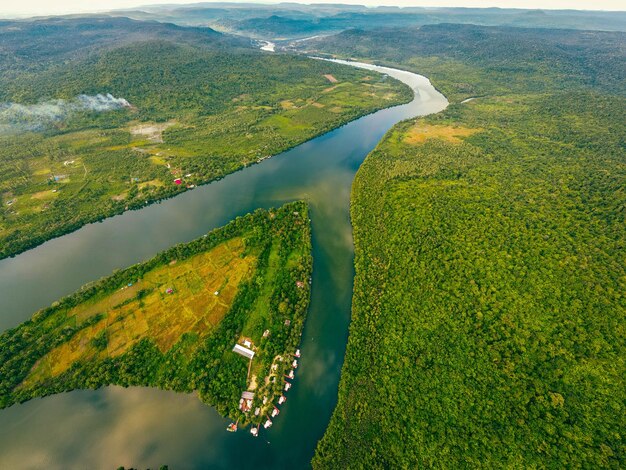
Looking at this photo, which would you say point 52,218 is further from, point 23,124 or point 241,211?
point 23,124

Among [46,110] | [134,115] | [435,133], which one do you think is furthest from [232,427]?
[46,110]

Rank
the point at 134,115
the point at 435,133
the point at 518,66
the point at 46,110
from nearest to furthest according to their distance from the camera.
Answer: the point at 435,133 → the point at 46,110 → the point at 134,115 → the point at 518,66

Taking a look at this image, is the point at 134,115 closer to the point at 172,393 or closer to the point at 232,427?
the point at 172,393

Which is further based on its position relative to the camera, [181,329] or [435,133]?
[435,133]

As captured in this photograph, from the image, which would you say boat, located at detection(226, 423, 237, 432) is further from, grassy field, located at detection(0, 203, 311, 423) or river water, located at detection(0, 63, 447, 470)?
grassy field, located at detection(0, 203, 311, 423)

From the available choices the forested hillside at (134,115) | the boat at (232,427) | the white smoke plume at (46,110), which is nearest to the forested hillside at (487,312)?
the boat at (232,427)

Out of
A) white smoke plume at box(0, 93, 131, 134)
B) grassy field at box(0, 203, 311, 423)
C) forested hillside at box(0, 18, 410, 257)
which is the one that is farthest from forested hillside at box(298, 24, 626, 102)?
white smoke plume at box(0, 93, 131, 134)

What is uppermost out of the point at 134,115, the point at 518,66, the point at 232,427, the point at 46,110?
the point at 518,66
